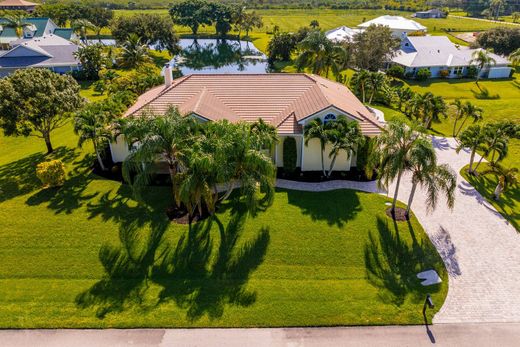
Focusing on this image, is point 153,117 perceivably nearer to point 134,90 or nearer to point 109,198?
point 109,198

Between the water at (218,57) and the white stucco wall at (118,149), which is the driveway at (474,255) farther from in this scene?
the water at (218,57)

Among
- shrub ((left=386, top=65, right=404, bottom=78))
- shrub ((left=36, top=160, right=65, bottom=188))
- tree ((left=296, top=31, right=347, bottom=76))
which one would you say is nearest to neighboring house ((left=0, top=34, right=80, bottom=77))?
tree ((left=296, top=31, right=347, bottom=76))

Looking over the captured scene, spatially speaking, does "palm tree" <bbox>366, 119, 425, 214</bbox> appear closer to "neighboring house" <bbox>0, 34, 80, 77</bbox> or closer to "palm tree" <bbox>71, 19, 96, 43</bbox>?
"neighboring house" <bbox>0, 34, 80, 77</bbox>

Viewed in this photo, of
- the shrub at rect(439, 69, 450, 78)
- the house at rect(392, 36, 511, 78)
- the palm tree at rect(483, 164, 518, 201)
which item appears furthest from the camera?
the shrub at rect(439, 69, 450, 78)

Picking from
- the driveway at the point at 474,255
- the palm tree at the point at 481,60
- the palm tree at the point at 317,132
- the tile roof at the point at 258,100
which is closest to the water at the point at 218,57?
the tile roof at the point at 258,100

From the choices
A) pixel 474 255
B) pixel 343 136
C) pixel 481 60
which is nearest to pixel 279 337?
pixel 474 255

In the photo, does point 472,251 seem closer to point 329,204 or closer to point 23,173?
point 329,204

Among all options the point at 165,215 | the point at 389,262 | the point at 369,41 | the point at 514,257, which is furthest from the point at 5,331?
the point at 369,41
